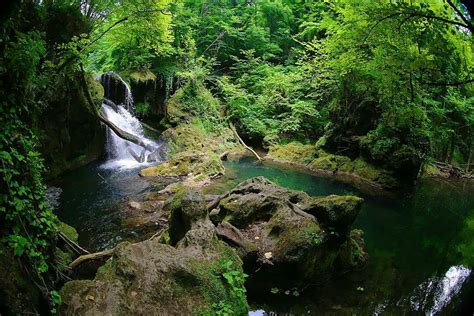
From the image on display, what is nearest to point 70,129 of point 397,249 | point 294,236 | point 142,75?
point 142,75

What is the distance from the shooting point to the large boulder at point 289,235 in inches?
268

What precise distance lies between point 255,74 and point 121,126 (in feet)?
43.4

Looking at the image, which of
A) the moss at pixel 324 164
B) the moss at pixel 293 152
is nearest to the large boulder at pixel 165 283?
the moss at pixel 324 164

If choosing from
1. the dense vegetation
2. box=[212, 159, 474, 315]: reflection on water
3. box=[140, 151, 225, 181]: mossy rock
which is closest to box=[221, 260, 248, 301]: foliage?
box=[212, 159, 474, 315]: reflection on water

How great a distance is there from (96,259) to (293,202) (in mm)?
4766

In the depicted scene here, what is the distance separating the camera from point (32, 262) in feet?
11.8

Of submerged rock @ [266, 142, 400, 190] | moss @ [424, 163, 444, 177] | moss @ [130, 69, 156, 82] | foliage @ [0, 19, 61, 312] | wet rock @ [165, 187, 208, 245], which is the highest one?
moss @ [130, 69, 156, 82]

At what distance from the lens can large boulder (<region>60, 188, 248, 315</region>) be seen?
3943 millimetres

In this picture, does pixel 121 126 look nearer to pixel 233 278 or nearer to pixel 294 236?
pixel 294 236

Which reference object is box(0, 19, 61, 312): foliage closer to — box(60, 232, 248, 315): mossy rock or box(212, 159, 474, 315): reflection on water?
box(60, 232, 248, 315): mossy rock

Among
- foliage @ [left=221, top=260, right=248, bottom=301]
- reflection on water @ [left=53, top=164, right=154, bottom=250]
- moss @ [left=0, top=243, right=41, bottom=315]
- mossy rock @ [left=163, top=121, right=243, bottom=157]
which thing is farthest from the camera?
mossy rock @ [left=163, top=121, right=243, bottom=157]

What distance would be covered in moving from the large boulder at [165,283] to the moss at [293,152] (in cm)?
1522

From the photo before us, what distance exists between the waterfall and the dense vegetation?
118 centimetres

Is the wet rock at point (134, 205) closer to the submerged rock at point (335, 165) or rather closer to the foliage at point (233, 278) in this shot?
the foliage at point (233, 278)
